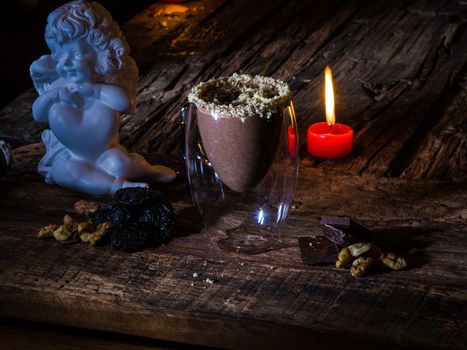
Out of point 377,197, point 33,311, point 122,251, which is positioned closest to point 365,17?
point 377,197

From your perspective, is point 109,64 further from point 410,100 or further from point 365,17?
point 365,17

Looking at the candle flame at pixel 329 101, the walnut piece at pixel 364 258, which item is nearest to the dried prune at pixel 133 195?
the walnut piece at pixel 364 258

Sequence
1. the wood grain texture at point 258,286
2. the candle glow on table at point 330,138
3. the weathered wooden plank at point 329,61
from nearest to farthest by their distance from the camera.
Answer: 1. the wood grain texture at point 258,286
2. the candle glow on table at point 330,138
3. the weathered wooden plank at point 329,61

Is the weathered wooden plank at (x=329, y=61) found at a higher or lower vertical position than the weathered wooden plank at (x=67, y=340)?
higher

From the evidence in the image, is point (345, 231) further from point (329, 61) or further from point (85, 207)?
point (329, 61)

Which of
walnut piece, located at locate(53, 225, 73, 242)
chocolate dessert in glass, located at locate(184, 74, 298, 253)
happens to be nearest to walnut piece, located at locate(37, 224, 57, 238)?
walnut piece, located at locate(53, 225, 73, 242)

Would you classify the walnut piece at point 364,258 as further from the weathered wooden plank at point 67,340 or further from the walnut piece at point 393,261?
the weathered wooden plank at point 67,340
